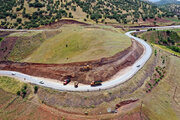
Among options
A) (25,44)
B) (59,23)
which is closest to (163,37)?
(59,23)

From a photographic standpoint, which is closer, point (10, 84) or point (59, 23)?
point (10, 84)

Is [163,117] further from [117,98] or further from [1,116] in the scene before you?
[1,116]

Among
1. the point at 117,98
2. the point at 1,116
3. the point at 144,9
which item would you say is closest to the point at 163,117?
the point at 117,98

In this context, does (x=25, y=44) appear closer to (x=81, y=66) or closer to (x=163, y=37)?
(x=81, y=66)

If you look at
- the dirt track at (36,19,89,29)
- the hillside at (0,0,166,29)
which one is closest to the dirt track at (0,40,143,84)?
the dirt track at (36,19,89,29)

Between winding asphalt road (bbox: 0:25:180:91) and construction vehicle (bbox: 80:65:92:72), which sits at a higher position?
construction vehicle (bbox: 80:65:92:72)

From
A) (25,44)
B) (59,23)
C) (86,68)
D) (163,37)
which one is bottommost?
(86,68)

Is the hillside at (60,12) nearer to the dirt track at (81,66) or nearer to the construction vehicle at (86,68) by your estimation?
the dirt track at (81,66)

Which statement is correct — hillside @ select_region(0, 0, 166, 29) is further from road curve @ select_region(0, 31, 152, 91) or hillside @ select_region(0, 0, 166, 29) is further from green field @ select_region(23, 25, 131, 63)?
road curve @ select_region(0, 31, 152, 91)
